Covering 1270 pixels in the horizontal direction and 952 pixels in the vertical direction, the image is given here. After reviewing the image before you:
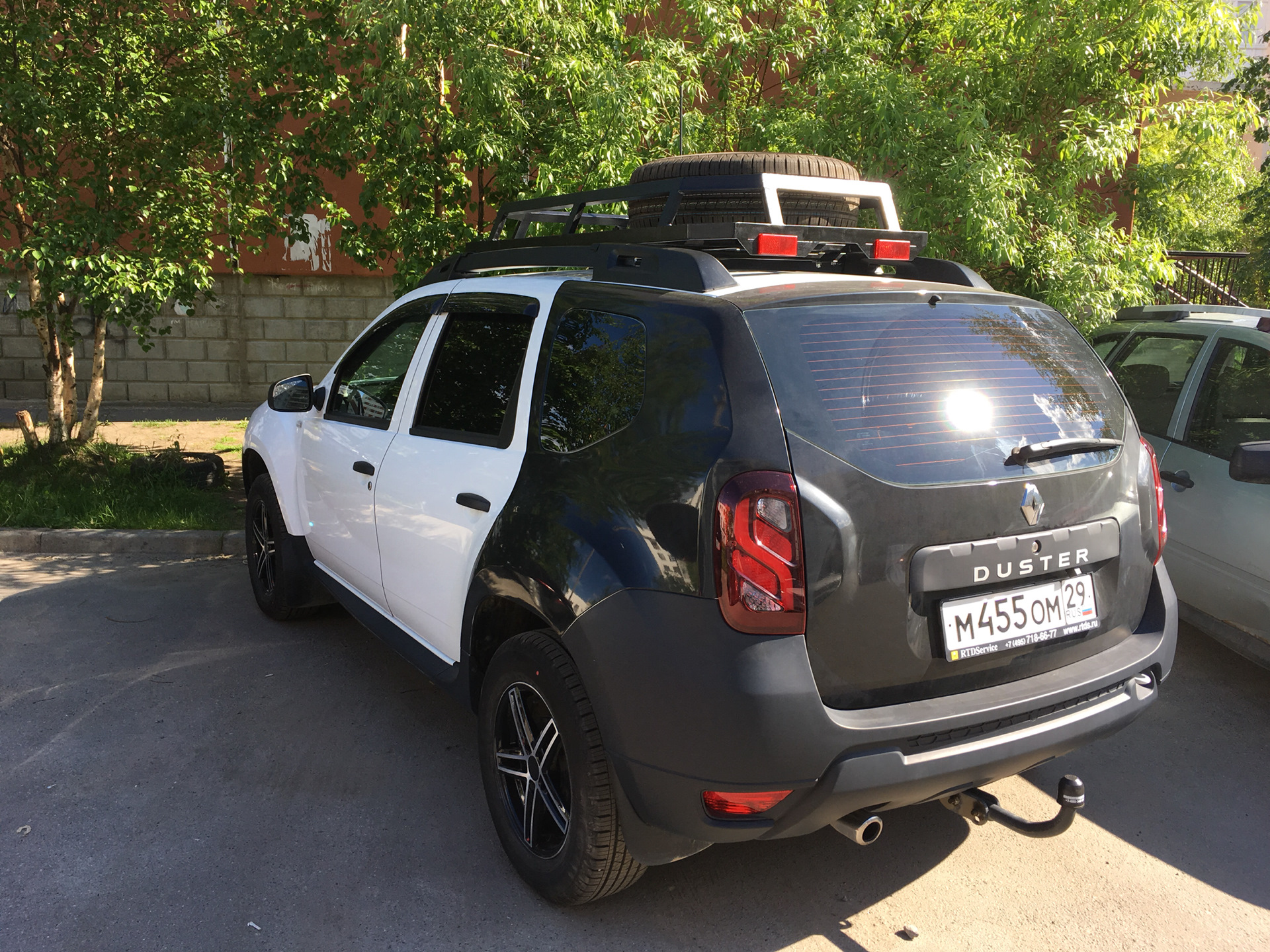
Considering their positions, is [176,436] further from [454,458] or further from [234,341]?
[454,458]

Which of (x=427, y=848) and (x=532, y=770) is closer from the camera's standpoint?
(x=532, y=770)

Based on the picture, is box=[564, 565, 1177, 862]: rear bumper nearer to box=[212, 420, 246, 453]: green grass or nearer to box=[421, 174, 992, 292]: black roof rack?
box=[421, 174, 992, 292]: black roof rack

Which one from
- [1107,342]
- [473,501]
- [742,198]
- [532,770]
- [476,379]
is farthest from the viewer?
[1107,342]

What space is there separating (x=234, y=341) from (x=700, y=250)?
1023cm

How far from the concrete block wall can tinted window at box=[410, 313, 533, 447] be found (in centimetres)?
860

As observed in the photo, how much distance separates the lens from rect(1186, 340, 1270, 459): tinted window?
14.5 ft

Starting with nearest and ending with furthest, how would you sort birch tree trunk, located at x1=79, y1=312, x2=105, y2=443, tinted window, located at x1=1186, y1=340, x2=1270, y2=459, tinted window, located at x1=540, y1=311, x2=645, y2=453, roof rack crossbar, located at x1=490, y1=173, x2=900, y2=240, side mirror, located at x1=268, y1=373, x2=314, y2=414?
tinted window, located at x1=540, y1=311, x2=645, y2=453, roof rack crossbar, located at x1=490, y1=173, x2=900, y2=240, tinted window, located at x1=1186, y1=340, x2=1270, y2=459, side mirror, located at x1=268, y1=373, x2=314, y2=414, birch tree trunk, located at x1=79, y1=312, x2=105, y2=443

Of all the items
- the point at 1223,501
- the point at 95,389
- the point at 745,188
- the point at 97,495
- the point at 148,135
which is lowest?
the point at 97,495

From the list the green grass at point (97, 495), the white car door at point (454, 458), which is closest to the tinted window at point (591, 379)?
the white car door at point (454, 458)

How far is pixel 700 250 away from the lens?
3.21 m

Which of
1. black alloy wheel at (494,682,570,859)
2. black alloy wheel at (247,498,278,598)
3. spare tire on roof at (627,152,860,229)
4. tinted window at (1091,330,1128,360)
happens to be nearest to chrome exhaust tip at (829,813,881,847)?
black alloy wheel at (494,682,570,859)

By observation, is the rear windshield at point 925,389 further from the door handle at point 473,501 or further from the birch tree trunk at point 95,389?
the birch tree trunk at point 95,389

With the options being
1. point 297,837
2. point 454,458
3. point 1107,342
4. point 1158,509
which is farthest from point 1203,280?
point 297,837

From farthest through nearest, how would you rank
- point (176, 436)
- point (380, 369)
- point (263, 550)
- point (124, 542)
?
1. point (176, 436)
2. point (124, 542)
3. point (263, 550)
4. point (380, 369)
